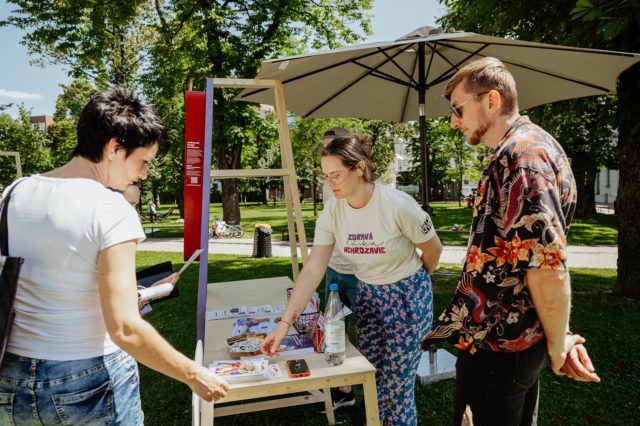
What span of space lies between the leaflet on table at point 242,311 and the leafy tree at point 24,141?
2825 cm

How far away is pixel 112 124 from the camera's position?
1.33m

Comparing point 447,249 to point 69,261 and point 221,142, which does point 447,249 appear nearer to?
point 221,142

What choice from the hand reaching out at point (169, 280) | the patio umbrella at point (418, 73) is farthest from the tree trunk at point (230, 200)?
the hand reaching out at point (169, 280)

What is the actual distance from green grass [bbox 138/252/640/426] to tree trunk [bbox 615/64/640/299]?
1.12 feet

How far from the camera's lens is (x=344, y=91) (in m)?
4.22

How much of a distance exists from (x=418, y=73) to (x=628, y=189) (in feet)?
11.6

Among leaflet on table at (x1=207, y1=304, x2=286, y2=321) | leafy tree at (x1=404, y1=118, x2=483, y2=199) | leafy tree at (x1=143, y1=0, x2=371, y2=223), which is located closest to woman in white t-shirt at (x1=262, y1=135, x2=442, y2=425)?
leaflet on table at (x1=207, y1=304, x2=286, y2=321)

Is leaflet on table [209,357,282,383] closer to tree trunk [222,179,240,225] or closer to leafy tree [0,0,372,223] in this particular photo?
leafy tree [0,0,372,223]

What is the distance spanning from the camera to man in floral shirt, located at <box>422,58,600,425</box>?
1.26 m

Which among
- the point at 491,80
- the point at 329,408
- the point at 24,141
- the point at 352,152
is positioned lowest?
the point at 329,408

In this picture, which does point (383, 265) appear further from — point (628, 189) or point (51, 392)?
point (628, 189)

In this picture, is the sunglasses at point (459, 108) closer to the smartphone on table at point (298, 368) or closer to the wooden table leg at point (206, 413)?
the smartphone on table at point (298, 368)

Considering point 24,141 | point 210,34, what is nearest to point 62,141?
point 24,141

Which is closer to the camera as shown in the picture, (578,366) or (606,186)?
(578,366)
